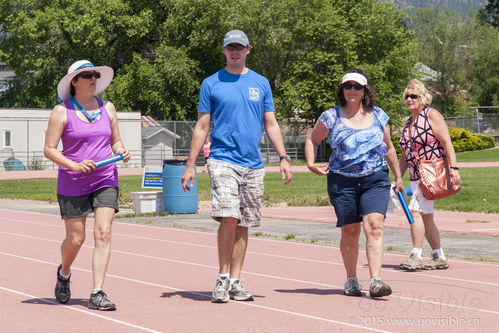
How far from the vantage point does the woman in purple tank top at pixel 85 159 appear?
23.8 feet

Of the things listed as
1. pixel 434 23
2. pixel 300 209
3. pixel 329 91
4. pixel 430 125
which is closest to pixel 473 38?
pixel 434 23

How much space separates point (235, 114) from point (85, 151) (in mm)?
1306

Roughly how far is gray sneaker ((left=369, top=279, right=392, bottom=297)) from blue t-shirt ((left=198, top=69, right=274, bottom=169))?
145 centimetres

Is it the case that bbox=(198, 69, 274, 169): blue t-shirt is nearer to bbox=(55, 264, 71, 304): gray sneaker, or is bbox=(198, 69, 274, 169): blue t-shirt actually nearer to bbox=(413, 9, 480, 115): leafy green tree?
bbox=(55, 264, 71, 304): gray sneaker

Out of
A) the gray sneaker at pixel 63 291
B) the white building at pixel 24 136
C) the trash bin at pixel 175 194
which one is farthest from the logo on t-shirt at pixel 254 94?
A: the white building at pixel 24 136

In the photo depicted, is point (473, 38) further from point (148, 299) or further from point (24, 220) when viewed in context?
point (148, 299)

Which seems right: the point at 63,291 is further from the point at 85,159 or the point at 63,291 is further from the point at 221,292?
the point at 221,292

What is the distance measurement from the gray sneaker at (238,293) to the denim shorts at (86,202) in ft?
4.14

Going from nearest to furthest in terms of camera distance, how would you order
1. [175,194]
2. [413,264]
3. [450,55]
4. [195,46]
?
[413,264] < [175,194] < [195,46] < [450,55]

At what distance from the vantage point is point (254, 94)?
25.0 feet

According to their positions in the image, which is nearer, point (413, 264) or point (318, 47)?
point (413, 264)

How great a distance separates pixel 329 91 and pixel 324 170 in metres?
50.7

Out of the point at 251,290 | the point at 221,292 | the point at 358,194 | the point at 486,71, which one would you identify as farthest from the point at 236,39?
the point at 486,71

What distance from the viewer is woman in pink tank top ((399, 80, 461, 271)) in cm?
967
